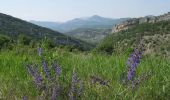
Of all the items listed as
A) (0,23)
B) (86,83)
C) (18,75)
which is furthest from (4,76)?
(0,23)

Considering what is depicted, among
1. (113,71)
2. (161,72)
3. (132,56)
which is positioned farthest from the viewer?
(113,71)

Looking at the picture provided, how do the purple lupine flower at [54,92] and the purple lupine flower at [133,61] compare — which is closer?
the purple lupine flower at [133,61]

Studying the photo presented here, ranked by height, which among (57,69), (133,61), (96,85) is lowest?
(96,85)

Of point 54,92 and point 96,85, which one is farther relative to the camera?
point 96,85

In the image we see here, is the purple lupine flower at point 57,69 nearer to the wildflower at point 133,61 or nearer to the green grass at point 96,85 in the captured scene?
the green grass at point 96,85

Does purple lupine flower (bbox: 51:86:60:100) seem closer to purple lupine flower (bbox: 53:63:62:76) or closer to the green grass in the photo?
the green grass

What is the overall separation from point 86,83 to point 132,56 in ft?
3.96

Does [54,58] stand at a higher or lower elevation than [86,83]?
higher

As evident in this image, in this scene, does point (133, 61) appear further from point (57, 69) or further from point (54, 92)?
point (57, 69)

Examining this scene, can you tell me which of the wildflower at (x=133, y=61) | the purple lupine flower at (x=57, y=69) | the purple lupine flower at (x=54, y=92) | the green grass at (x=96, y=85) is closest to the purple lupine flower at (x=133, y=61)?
the wildflower at (x=133, y=61)

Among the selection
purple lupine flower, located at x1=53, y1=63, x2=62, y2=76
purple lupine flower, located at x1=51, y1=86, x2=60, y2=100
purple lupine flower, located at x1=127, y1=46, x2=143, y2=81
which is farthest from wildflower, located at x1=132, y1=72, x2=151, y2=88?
purple lupine flower, located at x1=53, y1=63, x2=62, y2=76

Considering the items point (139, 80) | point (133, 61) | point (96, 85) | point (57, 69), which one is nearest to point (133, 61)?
point (133, 61)

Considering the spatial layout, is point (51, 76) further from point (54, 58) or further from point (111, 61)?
point (111, 61)

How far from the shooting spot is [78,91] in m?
3.49
